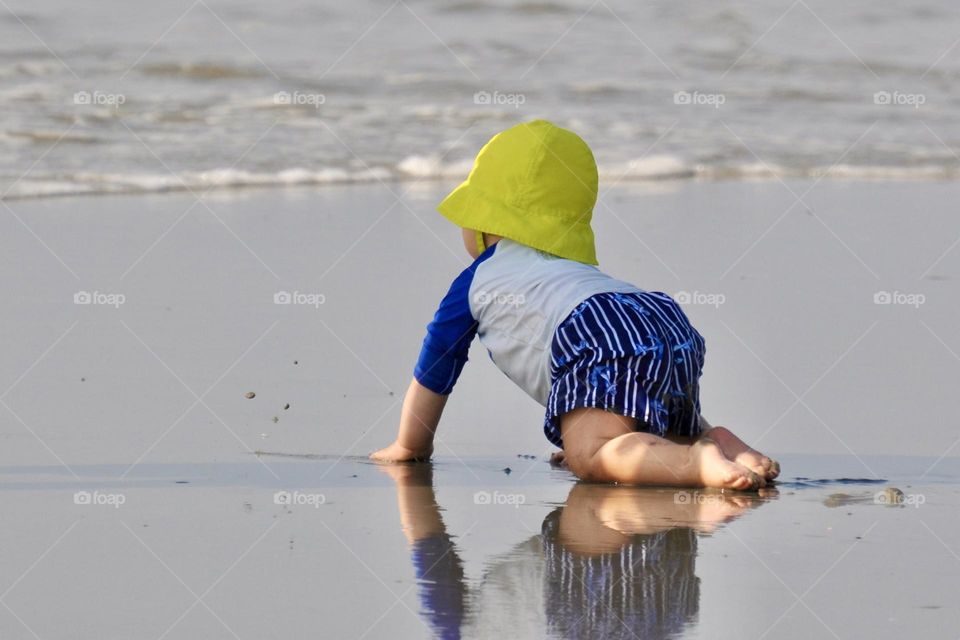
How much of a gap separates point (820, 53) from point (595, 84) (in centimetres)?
210

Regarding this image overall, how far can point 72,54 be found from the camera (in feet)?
33.7

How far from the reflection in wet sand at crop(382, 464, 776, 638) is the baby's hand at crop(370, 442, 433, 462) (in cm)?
20

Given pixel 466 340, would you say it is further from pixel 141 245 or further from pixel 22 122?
pixel 22 122

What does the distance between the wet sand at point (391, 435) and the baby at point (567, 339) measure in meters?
0.09

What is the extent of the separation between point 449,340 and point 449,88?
623 centimetres

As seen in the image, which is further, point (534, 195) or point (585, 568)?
point (534, 195)

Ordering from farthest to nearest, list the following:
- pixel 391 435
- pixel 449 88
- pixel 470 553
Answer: pixel 449 88 < pixel 391 435 < pixel 470 553

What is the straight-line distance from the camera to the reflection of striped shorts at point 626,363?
3.46 metres

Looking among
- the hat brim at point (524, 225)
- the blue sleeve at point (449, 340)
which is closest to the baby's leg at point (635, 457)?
the blue sleeve at point (449, 340)

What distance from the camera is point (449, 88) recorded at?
9805mm

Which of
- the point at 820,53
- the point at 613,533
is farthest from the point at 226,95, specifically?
the point at 613,533

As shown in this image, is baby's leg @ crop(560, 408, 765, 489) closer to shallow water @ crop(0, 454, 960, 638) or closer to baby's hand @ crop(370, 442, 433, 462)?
shallow water @ crop(0, 454, 960, 638)

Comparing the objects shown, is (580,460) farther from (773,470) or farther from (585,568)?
(585,568)

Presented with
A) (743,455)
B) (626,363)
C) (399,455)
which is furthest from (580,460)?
(399,455)
